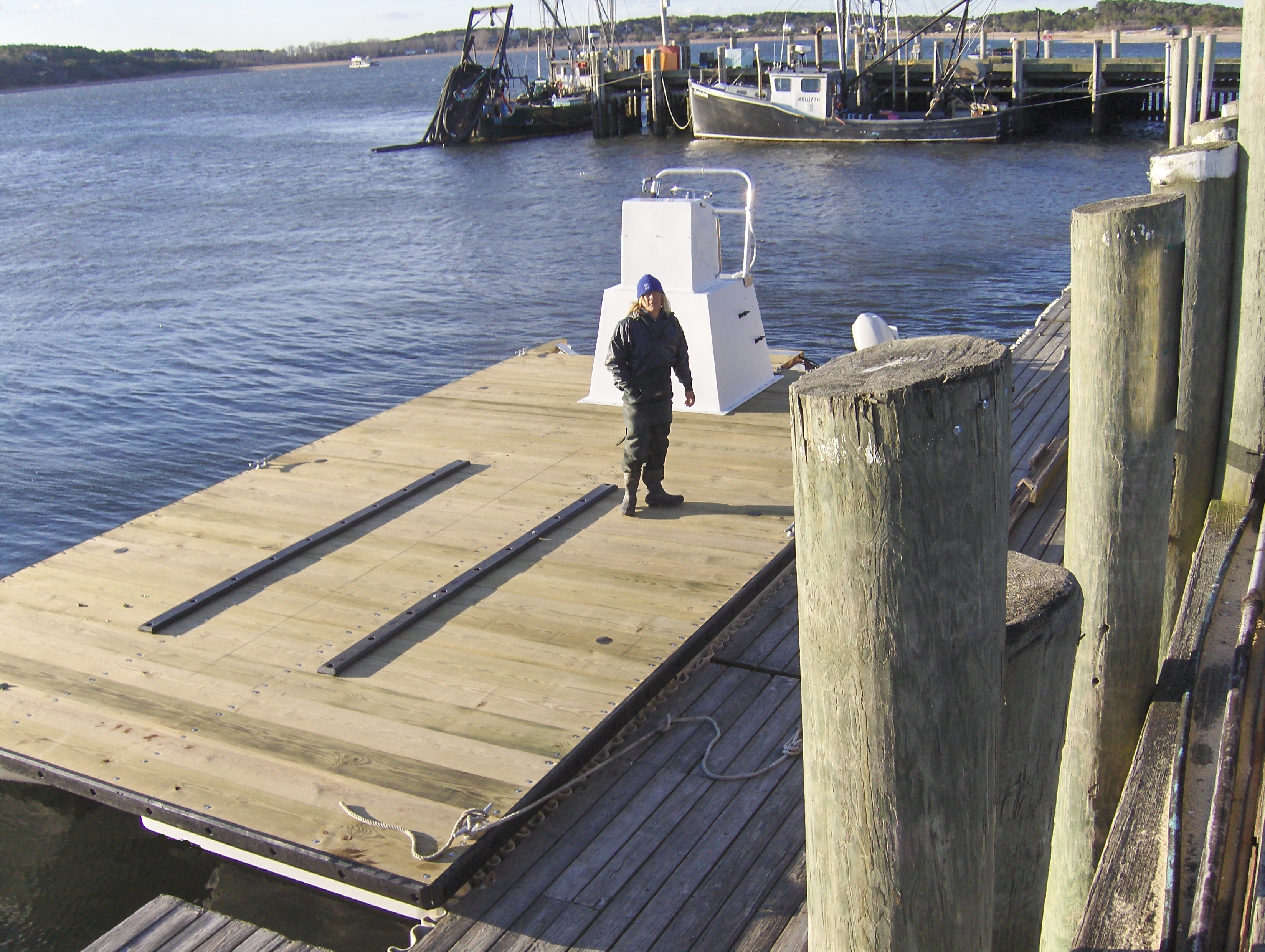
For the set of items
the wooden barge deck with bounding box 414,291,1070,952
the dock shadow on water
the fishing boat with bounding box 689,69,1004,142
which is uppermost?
the fishing boat with bounding box 689,69,1004,142

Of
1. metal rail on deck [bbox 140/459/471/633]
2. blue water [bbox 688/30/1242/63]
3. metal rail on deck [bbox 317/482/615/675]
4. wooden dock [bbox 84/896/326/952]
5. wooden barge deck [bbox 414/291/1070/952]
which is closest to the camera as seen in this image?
wooden barge deck [bbox 414/291/1070/952]

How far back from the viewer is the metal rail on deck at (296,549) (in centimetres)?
585

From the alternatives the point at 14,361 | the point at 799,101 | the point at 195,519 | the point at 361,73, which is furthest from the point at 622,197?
the point at 361,73

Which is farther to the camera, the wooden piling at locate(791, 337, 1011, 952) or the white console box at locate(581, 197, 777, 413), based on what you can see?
the white console box at locate(581, 197, 777, 413)

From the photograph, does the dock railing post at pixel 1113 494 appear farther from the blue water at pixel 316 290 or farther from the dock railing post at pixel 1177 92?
the dock railing post at pixel 1177 92

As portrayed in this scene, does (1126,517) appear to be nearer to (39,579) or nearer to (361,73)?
(39,579)

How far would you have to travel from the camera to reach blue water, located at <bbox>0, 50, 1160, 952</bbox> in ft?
18.3

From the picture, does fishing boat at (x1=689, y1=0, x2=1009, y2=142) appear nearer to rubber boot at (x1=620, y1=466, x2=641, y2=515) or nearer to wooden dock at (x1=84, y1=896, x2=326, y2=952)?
rubber boot at (x1=620, y1=466, x2=641, y2=515)

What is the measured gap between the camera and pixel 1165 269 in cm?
310

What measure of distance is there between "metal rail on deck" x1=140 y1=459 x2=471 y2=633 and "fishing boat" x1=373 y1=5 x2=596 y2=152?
46616 mm

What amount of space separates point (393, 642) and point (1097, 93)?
148 ft

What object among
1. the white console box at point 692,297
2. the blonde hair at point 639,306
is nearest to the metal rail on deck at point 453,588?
the blonde hair at point 639,306

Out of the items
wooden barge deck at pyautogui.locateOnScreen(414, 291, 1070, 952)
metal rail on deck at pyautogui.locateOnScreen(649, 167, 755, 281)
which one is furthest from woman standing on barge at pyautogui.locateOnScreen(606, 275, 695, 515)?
metal rail on deck at pyautogui.locateOnScreen(649, 167, 755, 281)

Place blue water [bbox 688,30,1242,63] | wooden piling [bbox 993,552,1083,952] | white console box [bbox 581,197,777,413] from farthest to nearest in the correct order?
blue water [bbox 688,30,1242,63] < white console box [bbox 581,197,777,413] < wooden piling [bbox 993,552,1083,952]
